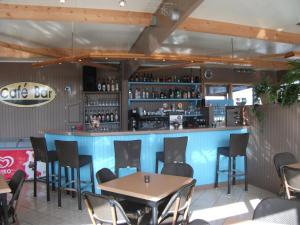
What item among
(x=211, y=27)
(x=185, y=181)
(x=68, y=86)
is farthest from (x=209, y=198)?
(x=68, y=86)

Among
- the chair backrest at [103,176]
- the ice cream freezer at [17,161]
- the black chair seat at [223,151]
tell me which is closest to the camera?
the chair backrest at [103,176]

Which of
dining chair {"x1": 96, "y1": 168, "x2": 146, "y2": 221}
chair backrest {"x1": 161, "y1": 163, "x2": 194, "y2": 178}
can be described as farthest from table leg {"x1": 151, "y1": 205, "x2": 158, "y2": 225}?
chair backrest {"x1": 161, "y1": 163, "x2": 194, "y2": 178}

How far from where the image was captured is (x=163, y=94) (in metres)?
8.16

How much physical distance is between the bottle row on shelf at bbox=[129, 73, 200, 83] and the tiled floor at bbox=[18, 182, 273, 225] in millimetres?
3576

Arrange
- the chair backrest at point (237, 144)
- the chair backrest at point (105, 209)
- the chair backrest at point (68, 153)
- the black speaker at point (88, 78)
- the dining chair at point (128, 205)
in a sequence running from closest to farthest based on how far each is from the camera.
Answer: the chair backrest at point (105, 209), the dining chair at point (128, 205), the chair backrest at point (68, 153), the chair backrest at point (237, 144), the black speaker at point (88, 78)

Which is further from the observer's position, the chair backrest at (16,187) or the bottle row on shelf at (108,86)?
the bottle row on shelf at (108,86)

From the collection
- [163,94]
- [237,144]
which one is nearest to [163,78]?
[163,94]

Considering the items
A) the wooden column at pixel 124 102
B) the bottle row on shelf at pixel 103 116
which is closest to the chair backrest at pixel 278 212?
the wooden column at pixel 124 102

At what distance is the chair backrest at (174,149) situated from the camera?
4711mm

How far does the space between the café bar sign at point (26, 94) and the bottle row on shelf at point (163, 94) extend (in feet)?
6.79

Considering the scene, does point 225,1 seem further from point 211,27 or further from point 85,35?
point 85,35

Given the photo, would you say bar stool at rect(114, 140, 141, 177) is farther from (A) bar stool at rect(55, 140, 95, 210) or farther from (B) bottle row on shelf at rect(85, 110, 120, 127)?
(B) bottle row on shelf at rect(85, 110, 120, 127)

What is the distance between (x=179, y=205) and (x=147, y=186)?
34cm

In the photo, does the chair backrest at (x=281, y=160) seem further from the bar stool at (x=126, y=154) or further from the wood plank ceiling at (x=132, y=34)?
the wood plank ceiling at (x=132, y=34)
